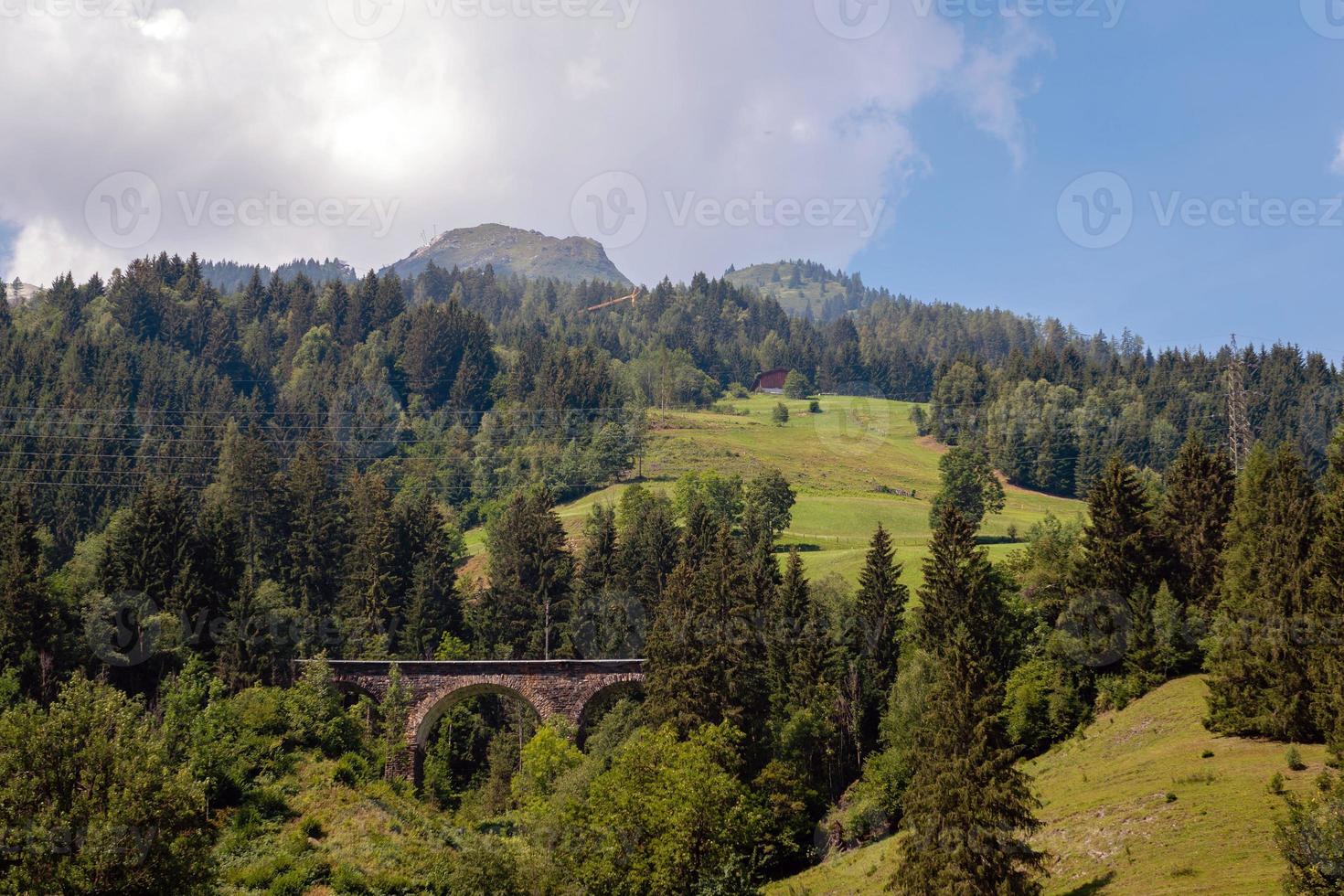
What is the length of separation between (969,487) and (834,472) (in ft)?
93.1

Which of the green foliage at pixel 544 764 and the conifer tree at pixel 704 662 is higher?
the conifer tree at pixel 704 662

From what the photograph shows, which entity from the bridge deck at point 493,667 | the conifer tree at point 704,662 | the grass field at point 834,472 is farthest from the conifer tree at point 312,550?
the conifer tree at point 704,662

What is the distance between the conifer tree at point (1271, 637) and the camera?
139 feet

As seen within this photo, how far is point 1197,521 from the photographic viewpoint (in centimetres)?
6444

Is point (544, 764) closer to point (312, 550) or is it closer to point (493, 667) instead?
point (493, 667)

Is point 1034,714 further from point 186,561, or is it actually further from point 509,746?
point 186,561

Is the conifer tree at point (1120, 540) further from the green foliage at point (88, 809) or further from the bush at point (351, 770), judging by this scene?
the green foliage at point (88, 809)

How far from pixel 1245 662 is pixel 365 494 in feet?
245

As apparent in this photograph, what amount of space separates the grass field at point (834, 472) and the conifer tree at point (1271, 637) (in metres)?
39.1

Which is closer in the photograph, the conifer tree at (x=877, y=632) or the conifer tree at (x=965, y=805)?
the conifer tree at (x=965, y=805)

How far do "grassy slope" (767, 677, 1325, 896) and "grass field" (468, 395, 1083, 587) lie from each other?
3917 centimetres

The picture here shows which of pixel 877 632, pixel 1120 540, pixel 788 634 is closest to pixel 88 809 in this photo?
pixel 788 634

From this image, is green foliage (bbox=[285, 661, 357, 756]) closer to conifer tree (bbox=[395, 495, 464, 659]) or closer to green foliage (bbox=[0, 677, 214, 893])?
conifer tree (bbox=[395, 495, 464, 659])

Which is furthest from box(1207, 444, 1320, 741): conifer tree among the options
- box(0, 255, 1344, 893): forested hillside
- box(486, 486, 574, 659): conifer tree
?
box(486, 486, 574, 659): conifer tree
